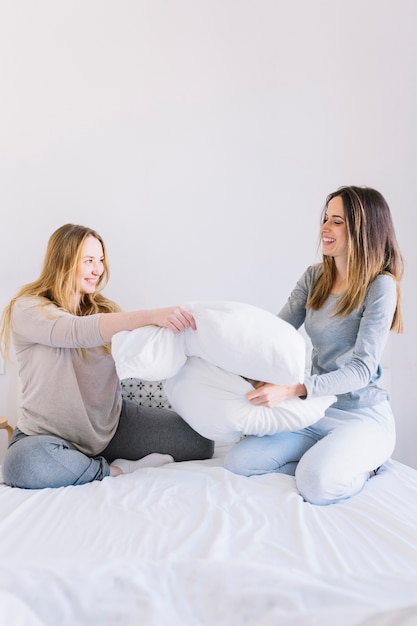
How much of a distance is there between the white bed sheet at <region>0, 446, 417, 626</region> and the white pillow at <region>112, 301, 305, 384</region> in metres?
0.28

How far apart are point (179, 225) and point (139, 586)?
1.62 metres

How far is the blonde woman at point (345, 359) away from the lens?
1.46m

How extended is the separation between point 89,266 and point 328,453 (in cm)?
89

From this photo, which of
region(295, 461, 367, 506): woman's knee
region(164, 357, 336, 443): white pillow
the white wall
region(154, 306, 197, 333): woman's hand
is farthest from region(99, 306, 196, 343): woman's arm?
the white wall

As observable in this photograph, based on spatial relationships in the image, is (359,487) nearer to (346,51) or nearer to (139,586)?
(139,586)

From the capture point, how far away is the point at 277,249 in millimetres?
2328

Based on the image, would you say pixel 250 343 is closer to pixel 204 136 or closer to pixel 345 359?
pixel 345 359

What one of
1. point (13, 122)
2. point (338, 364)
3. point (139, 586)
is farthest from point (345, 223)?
point (13, 122)

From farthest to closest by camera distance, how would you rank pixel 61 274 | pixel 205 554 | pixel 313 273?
pixel 313 273 → pixel 61 274 → pixel 205 554

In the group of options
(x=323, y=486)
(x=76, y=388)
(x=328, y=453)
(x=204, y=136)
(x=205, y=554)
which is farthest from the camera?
(x=204, y=136)

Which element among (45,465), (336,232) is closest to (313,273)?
(336,232)

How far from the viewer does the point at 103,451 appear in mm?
1796

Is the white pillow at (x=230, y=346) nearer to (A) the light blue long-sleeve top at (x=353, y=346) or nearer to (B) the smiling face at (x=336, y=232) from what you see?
(A) the light blue long-sleeve top at (x=353, y=346)

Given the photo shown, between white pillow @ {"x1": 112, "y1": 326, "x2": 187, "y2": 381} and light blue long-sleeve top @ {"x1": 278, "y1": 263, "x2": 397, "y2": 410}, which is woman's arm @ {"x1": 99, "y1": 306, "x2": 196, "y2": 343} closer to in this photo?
white pillow @ {"x1": 112, "y1": 326, "x2": 187, "y2": 381}
